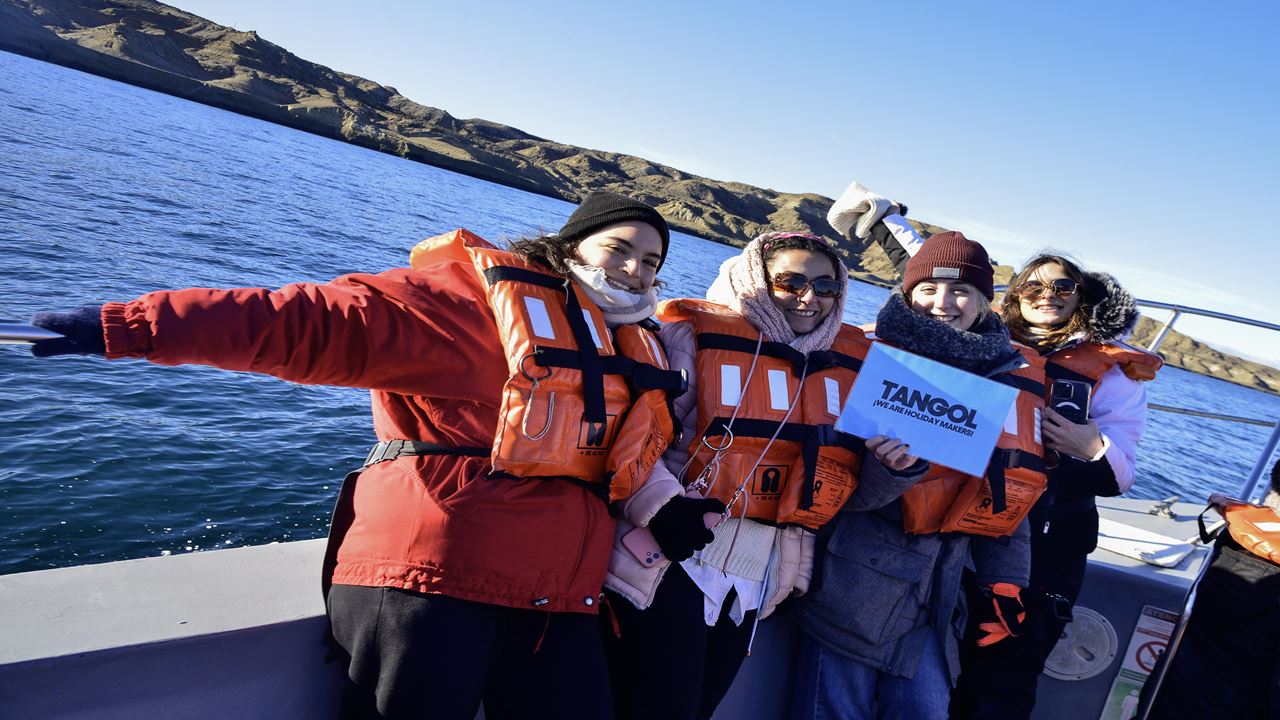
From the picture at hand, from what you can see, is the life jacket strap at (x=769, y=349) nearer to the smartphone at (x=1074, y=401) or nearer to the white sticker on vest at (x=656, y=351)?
the white sticker on vest at (x=656, y=351)

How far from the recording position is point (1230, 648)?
235 cm

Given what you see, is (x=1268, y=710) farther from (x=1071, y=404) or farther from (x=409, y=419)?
(x=409, y=419)

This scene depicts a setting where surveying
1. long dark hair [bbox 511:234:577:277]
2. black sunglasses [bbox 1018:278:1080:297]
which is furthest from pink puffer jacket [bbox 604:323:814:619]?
black sunglasses [bbox 1018:278:1080:297]

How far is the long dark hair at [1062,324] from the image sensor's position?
2865 mm

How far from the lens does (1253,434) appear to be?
A: 35125 millimetres

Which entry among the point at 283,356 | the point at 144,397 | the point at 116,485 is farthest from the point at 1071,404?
the point at 144,397

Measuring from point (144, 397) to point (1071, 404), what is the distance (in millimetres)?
7278

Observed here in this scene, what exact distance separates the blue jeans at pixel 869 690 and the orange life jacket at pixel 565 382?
1091 mm

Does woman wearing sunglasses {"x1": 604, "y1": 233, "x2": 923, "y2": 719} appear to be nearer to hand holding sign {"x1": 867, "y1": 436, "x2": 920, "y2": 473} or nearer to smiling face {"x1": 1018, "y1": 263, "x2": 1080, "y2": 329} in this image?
hand holding sign {"x1": 867, "y1": 436, "x2": 920, "y2": 473}

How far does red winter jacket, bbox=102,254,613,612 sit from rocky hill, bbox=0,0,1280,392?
57948 millimetres

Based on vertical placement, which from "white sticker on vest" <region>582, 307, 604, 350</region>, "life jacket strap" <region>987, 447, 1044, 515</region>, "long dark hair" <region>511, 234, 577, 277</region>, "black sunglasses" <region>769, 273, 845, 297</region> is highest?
"black sunglasses" <region>769, 273, 845, 297</region>

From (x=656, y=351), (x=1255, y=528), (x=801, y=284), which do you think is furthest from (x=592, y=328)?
(x=1255, y=528)

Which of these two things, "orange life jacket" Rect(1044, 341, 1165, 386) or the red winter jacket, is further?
"orange life jacket" Rect(1044, 341, 1165, 386)

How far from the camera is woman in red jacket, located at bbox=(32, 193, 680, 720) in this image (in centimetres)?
160
